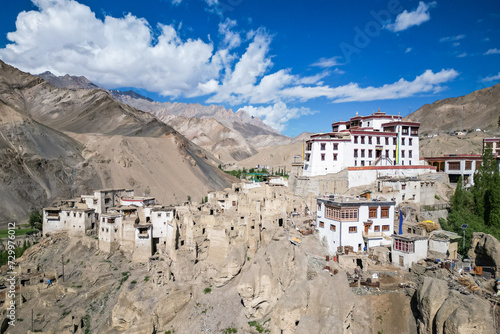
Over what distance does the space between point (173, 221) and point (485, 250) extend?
89.3ft

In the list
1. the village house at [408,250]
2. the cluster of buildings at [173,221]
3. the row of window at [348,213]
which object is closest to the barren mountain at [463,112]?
the cluster of buildings at [173,221]

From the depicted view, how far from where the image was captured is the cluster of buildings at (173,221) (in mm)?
31812

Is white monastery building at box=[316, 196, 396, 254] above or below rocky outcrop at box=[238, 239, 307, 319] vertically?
above

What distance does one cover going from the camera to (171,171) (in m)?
81.9

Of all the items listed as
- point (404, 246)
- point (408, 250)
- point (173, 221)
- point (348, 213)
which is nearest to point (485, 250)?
point (408, 250)

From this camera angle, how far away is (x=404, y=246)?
2662 cm

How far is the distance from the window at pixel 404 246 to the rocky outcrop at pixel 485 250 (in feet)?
18.3

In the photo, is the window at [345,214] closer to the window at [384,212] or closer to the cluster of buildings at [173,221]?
the window at [384,212]

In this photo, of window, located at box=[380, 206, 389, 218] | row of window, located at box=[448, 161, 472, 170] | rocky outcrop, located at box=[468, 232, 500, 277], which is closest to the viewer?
rocky outcrop, located at box=[468, 232, 500, 277]

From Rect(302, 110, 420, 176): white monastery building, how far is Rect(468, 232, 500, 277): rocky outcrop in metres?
19.1

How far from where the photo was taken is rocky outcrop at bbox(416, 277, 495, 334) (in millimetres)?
17641

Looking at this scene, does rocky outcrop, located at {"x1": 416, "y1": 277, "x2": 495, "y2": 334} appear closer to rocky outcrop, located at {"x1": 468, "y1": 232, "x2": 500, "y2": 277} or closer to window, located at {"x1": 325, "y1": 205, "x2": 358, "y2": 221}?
rocky outcrop, located at {"x1": 468, "y1": 232, "x2": 500, "y2": 277}

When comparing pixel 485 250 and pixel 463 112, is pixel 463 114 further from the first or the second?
pixel 485 250

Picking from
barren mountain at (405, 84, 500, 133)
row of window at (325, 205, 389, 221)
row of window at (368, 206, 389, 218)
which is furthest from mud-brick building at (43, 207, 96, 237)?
barren mountain at (405, 84, 500, 133)
